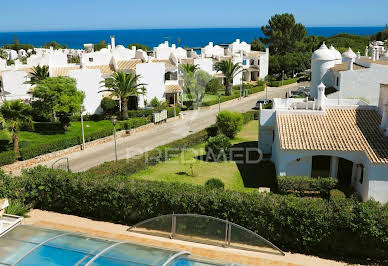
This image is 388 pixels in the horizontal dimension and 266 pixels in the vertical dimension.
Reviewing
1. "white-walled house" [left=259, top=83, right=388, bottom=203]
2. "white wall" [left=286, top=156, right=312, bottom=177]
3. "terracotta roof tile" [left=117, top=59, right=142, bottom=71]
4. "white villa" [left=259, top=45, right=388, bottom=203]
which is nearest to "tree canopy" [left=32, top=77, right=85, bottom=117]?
"terracotta roof tile" [left=117, top=59, right=142, bottom=71]

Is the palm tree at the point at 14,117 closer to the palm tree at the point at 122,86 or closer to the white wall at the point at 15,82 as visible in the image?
the palm tree at the point at 122,86

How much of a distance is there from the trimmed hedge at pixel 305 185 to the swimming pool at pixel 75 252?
13.5 meters

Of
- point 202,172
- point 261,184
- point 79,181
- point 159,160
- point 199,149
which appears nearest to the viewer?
point 79,181

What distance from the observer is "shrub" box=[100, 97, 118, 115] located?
4359 centimetres

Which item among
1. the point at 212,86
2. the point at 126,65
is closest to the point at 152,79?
the point at 126,65

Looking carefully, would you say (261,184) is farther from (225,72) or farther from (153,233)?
(225,72)

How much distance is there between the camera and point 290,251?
1647cm

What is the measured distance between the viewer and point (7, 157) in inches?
1137

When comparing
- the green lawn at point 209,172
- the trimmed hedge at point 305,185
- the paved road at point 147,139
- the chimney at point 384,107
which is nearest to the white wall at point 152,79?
the paved road at point 147,139

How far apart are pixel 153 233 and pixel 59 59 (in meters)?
36.1

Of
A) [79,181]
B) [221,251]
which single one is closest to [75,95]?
[79,181]

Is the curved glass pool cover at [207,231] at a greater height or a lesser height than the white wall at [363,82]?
lesser

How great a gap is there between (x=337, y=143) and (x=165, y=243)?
1249 cm

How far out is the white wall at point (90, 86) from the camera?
42.2 m
